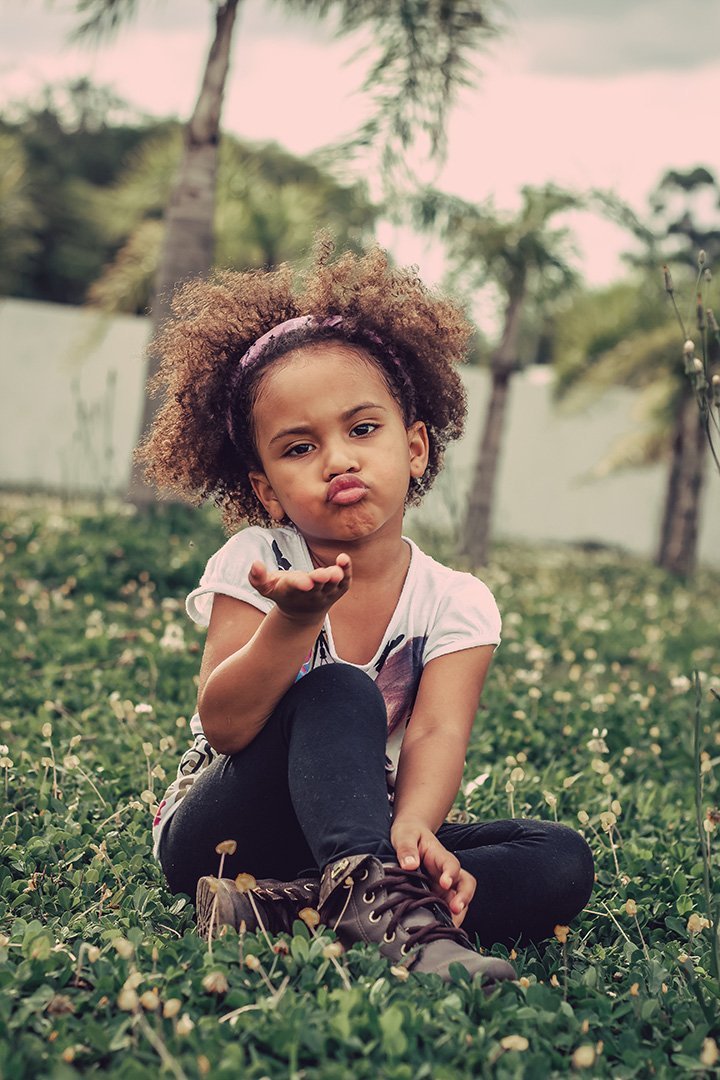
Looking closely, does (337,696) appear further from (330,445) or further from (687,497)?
(687,497)

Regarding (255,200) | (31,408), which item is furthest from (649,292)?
(31,408)

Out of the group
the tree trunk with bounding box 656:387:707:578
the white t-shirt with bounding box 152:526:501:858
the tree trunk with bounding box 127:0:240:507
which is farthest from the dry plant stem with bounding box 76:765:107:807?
the tree trunk with bounding box 656:387:707:578

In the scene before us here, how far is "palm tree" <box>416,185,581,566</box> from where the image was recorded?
11031 mm

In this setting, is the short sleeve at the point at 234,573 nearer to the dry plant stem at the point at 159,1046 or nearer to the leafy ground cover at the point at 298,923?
the leafy ground cover at the point at 298,923

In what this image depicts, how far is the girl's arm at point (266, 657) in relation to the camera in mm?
2088

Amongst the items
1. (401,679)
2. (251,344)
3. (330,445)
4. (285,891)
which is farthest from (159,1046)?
(251,344)

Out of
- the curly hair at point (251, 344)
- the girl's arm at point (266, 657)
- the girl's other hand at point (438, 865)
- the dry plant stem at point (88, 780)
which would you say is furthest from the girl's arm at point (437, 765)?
the dry plant stem at point (88, 780)

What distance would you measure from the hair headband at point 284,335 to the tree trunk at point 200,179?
5.22 m

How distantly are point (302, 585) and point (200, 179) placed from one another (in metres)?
6.46

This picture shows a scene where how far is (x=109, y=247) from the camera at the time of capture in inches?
1085

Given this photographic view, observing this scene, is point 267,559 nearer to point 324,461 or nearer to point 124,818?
point 324,461

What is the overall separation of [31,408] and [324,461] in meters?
14.7

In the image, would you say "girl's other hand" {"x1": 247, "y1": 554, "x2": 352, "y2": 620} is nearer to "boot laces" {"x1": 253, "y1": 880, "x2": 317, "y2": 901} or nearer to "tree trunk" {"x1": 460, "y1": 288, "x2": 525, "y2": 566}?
"boot laces" {"x1": 253, "y1": 880, "x2": 317, "y2": 901}

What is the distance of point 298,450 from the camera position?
2.54 m
